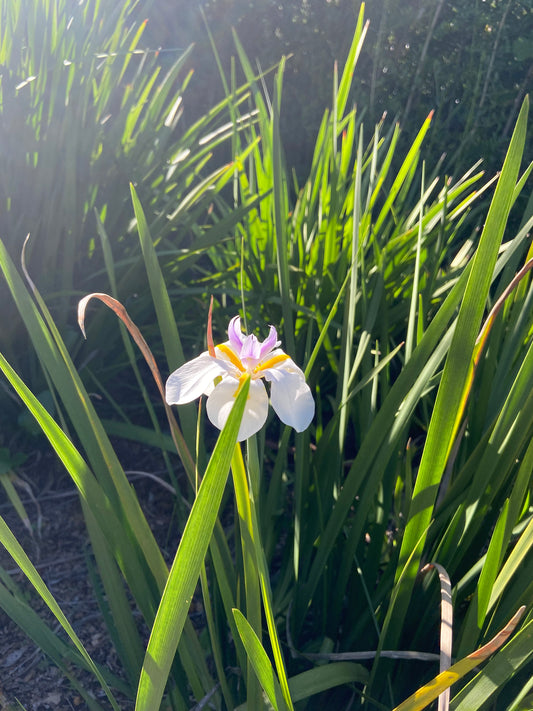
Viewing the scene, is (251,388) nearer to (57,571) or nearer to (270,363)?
(270,363)

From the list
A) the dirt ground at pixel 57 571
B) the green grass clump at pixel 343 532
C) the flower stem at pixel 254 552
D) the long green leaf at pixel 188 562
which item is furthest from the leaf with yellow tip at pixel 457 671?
the dirt ground at pixel 57 571

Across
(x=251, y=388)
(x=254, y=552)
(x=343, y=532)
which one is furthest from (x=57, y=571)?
(x=251, y=388)

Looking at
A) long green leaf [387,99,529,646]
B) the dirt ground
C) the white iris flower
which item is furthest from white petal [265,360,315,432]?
the dirt ground

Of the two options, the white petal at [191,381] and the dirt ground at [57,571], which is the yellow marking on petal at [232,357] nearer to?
the white petal at [191,381]

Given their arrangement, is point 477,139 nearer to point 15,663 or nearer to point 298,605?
point 298,605

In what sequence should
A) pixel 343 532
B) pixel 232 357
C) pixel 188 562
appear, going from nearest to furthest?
pixel 188 562 → pixel 232 357 → pixel 343 532

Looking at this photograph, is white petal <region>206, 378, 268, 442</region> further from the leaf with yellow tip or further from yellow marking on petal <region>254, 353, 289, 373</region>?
the leaf with yellow tip

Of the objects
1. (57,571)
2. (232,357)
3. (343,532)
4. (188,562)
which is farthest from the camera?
(57,571)
